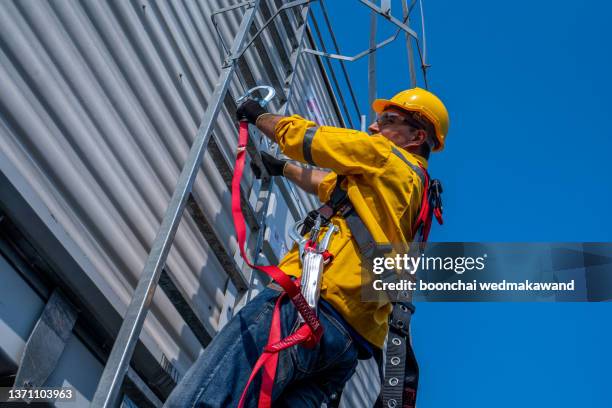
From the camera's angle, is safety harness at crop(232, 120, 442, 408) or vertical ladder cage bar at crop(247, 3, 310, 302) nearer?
safety harness at crop(232, 120, 442, 408)

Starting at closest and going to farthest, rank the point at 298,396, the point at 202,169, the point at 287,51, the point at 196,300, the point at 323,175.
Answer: the point at 298,396, the point at 323,175, the point at 196,300, the point at 202,169, the point at 287,51

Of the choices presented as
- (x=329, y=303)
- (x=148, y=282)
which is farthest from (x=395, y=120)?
(x=148, y=282)

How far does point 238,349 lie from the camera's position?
3.14 m

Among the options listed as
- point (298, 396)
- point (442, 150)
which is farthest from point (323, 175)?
point (298, 396)

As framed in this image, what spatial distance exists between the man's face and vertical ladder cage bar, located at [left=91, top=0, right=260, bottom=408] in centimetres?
105

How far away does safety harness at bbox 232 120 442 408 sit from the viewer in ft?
9.92

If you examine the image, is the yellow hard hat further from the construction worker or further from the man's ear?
the construction worker

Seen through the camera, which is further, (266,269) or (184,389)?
(266,269)

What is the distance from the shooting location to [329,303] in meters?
3.39

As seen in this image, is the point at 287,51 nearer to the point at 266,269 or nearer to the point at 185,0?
the point at 185,0

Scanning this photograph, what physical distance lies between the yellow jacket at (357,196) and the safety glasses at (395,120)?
0.80 metres

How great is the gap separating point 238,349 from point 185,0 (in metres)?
2.97

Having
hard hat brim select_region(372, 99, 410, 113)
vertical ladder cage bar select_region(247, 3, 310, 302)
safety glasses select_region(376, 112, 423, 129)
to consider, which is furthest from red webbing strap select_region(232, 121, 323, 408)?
vertical ladder cage bar select_region(247, 3, 310, 302)

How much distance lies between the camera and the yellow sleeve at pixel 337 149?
3.60 meters
